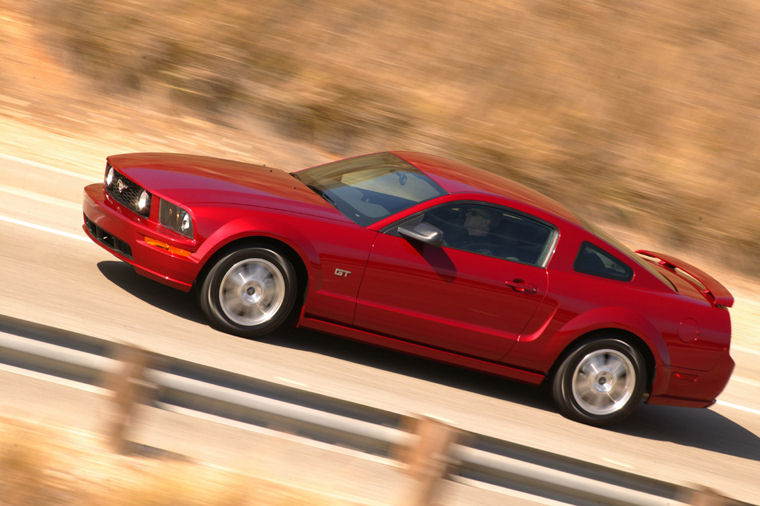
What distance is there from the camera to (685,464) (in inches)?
269

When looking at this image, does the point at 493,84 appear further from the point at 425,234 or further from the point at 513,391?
the point at 425,234

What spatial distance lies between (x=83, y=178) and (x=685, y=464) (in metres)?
6.69

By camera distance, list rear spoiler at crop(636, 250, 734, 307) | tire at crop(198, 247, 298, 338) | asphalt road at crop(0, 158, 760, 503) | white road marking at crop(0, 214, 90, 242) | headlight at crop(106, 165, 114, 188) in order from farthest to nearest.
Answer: white road marking at crop(0, 214, 90, 242) < rear spoiler at crop(636, 250, 734, 307) < headlight at crop(106, 165, 114, 188) < tire at crop(198, 247, 298, 338) < asphalt road at crop(0, 158, 760, 503)

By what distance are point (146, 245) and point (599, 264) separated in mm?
3278

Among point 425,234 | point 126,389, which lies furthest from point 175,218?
point 126,389

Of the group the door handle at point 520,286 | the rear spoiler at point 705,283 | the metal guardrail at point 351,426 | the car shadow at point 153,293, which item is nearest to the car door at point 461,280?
the door handle at point 520,286

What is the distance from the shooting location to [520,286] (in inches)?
265

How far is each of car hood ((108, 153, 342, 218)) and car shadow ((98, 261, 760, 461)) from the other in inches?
36.8

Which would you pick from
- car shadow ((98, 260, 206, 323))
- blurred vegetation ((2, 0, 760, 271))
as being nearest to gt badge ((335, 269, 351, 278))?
car shadow ((98, 260, 206, 323))

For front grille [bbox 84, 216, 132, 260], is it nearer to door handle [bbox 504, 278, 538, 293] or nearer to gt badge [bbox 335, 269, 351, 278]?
gt badge [bbox 335, 269, 351, 278]

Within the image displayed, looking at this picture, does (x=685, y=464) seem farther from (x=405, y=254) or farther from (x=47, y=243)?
(x=47, y=243)

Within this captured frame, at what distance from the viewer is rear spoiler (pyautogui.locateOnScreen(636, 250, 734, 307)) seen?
23.9 ft

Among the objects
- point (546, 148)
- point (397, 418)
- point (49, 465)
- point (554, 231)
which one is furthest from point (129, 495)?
point (546, 148)

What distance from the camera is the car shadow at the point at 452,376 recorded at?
275 inches
